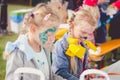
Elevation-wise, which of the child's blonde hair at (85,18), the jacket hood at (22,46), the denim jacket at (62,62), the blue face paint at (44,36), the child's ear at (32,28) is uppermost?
the child's blonde hair at (85,18)

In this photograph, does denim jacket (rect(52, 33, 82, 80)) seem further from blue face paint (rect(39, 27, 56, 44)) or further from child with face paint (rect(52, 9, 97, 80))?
blue face paint (rect(39, 27, 56, 44))

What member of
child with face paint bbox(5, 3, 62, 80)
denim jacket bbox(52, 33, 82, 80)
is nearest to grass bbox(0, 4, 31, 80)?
denim jacket bbox(52, 33, 82, 80)

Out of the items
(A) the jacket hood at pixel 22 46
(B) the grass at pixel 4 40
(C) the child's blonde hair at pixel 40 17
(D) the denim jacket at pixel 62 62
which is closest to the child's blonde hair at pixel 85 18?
(D) the denim jacket at pixel 62 62

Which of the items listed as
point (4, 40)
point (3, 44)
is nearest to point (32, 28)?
point (3, 44)

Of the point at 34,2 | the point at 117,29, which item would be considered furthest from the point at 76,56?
the point at 34,2

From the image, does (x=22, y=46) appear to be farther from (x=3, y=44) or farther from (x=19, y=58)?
(x=3, y=44)

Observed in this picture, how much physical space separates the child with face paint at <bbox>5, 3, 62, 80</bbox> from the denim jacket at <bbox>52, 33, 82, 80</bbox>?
0.90ft

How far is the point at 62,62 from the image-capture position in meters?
1.85

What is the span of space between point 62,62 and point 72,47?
0.10 m

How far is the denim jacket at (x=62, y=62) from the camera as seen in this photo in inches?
72.2

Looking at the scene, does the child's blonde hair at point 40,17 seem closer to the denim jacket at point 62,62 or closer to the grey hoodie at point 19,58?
the grey hoodie at point 19,58

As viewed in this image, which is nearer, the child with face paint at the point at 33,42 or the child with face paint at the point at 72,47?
the child with face paint at the point at 33,42

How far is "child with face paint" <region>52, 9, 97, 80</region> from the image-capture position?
1850mm

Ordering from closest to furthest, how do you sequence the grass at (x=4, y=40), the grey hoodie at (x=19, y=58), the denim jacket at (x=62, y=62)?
the grey hoodie at (x=19, y=58) → the denim jacket at (x=62, y=62) → the grass at (x=4, y=40)
